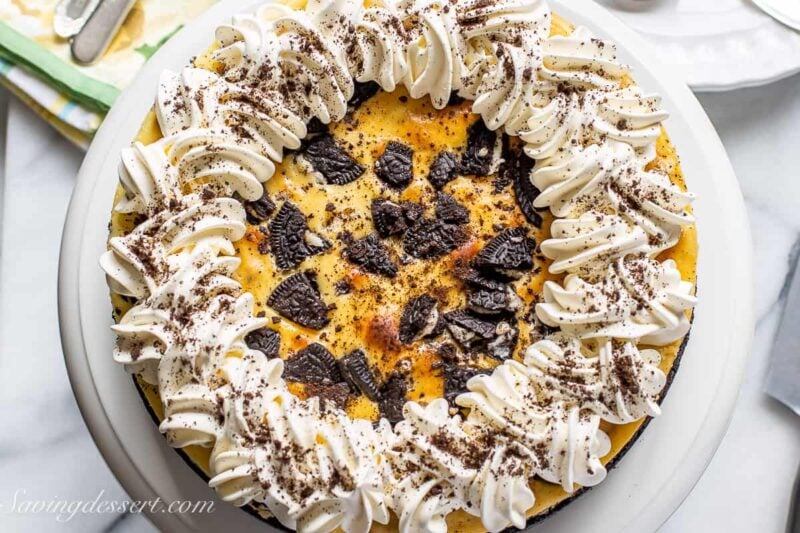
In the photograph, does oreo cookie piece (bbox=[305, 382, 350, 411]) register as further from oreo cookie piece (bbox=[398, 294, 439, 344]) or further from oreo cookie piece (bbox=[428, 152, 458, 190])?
oreo cookie piece (bbox=[428, 152, 458, 190])

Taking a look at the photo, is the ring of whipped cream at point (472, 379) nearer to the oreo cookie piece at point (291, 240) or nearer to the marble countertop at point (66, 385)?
the oreo cookie piece at point (291, 240)

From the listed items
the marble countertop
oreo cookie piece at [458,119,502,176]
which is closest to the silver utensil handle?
the marble countertop

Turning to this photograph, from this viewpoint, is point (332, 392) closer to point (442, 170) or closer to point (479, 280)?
point (479, 280)

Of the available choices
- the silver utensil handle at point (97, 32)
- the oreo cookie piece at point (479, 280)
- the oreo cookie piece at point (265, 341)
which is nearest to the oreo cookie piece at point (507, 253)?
the oreo cookie piece at point (479, 280)

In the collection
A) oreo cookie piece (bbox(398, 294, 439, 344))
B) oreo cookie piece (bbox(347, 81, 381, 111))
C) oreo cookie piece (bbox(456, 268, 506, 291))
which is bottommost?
oreo cookie piece (bbox(398, 294, 439, 344))

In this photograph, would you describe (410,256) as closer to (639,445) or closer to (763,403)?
(639,445)

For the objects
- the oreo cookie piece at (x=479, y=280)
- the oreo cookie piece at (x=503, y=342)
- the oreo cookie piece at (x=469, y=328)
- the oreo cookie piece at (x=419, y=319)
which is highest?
the oreo cookie piece at (x=479, y=280)
